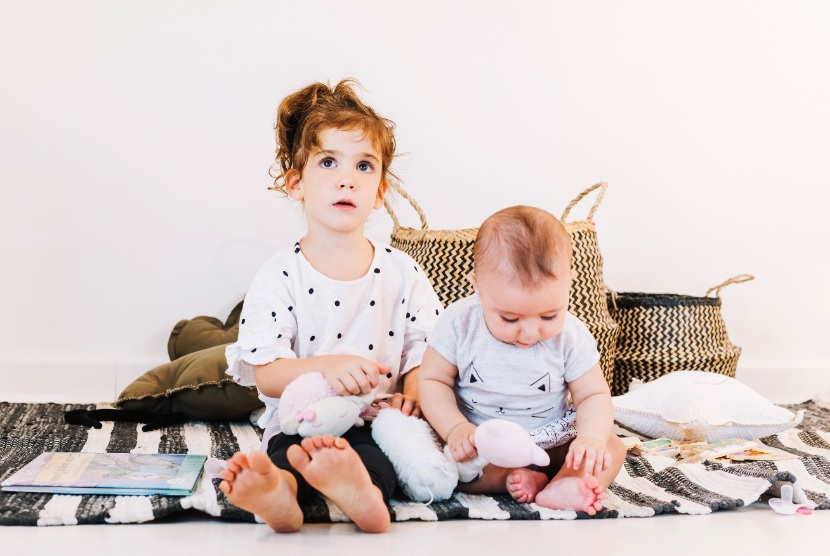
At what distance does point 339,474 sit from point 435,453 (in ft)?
0.84

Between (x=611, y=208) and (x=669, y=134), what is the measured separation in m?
0.30

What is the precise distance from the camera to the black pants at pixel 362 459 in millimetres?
1303

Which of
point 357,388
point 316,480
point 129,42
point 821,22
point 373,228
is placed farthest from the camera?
point 821,22

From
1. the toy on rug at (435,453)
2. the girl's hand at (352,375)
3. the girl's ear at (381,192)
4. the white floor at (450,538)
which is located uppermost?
the girl's ear at (381,192)

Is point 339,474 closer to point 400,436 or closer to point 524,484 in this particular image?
point 400,436

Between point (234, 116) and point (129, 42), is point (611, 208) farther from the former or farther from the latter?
point (129, 42)

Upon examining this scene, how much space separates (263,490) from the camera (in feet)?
3.77

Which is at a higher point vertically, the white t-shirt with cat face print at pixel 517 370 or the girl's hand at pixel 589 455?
the white t-shirt with cat face print at pixel 517 370

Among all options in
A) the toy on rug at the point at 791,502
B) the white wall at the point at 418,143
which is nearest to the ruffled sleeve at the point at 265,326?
the toy on rug at the point at 791,502

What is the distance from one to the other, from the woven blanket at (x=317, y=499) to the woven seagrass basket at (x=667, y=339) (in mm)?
372

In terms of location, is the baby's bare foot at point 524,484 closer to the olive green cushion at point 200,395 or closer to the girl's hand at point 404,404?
the girl's hand at point 404,404

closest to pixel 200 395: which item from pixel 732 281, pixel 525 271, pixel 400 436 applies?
pixel 400 436

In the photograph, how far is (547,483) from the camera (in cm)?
146

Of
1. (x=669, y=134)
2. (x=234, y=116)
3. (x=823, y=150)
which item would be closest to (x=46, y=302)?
(x=234, y=116)
